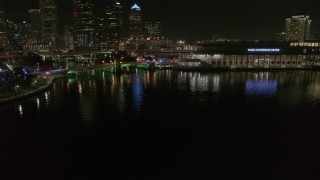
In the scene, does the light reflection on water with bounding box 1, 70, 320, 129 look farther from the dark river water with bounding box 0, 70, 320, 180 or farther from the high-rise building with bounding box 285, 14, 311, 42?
the high-rise building with bounding box 285, 14, 311, 42

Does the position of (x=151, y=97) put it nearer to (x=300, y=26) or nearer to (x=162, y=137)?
(x=162, y=137)

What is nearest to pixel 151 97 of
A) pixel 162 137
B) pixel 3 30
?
pixel 162 137

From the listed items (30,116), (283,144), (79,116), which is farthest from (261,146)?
(30,116)

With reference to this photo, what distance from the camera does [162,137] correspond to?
13.9 metres

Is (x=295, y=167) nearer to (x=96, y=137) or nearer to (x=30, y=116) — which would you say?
(x=96, y=137)

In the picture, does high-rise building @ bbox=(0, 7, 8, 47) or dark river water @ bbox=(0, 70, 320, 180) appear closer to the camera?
dark river water @ bbox=(0, 70, 320, 180)

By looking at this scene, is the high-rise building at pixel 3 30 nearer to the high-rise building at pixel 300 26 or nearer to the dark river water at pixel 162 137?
the dark river water at pixel 162 137

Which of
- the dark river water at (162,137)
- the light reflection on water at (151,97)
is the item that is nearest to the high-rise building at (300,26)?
the light reflection on water at (151,97)

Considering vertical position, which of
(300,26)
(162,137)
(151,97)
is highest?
(300,26)

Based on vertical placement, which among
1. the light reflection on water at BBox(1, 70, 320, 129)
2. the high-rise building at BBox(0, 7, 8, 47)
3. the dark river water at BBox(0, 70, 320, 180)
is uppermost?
the high-rise building at BBox(0, 7, 8, 47)

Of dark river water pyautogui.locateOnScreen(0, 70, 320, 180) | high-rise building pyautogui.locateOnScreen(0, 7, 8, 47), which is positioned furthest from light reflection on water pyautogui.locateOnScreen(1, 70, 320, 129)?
high-rise building pyautogui.locateOnScreen(0, 7, 8, 47)

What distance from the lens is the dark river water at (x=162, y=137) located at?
34.6ft

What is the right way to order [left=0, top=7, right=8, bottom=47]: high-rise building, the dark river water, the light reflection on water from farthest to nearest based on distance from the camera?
[left=0, top=7, right=8, bottom=47]: high-rise building → the light reflection on water → the dark river water

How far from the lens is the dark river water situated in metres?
10.6
